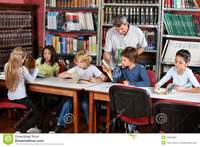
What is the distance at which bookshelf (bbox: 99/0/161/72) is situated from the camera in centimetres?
445

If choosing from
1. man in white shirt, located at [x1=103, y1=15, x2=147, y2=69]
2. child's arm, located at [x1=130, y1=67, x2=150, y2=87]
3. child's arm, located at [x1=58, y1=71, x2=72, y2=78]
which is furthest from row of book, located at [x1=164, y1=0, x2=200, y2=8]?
child's arm, located at [x1=58, y1=71, x2=72, y2=78]

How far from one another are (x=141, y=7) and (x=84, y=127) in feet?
5.76

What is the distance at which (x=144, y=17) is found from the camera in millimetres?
4508

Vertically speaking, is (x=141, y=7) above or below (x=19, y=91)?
above

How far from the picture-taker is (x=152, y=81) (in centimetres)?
353

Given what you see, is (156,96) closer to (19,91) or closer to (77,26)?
(19,91)

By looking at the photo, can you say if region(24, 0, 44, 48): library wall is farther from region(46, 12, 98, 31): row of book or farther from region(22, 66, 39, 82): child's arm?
region(22, 66, 39, 82): child's arm

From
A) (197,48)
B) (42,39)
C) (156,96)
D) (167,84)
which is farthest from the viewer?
(42,39)

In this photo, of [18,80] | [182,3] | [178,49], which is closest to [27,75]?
[18,80]

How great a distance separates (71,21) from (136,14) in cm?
103

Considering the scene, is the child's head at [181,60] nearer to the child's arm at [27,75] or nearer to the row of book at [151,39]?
the row of book at [151,39]

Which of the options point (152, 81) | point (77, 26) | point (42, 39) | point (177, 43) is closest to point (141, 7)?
point (177, 43)

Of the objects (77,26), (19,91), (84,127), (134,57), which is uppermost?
(77,26)

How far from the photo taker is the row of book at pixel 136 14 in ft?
14.6
